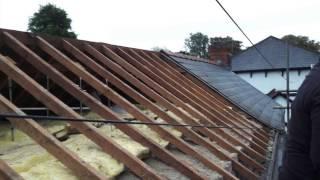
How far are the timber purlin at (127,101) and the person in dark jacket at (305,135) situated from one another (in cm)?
143

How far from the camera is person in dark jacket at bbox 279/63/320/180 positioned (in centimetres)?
168

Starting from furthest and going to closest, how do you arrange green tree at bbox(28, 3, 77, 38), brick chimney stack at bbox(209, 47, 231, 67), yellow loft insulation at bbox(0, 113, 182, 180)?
green tree at bbox(28, 3, 77, 38) → brick chimney stack at bbox(209, 47, 231, 67) → yellow loft insulation at bbox(0, 113, 182, 180)

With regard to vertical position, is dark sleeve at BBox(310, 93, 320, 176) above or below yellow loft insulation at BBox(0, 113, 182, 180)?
above

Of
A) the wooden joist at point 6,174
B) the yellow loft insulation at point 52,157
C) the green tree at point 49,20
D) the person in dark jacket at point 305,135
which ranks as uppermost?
the green tree at point 49,20

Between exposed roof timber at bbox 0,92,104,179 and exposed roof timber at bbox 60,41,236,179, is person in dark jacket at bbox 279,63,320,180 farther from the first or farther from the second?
exposed roof timber at bbox 60,41,236,179

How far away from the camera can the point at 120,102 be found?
471cm

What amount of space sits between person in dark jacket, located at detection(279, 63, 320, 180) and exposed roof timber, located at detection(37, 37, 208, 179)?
216 cm

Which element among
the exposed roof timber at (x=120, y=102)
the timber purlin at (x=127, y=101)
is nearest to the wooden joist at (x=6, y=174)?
the timber purlin at (x=127, y=101)

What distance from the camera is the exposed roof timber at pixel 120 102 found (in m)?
4.05

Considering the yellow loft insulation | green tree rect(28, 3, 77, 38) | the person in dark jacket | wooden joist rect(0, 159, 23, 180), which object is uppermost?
green tree rect(28, 3, 77, 38)

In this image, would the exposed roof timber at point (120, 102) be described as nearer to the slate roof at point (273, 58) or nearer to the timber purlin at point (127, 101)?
the timber purlin at point (127, 101)

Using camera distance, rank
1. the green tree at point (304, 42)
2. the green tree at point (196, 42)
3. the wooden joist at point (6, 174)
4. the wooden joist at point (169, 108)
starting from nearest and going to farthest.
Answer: the wooden joist at point (6, 174), the wooden joist at point (169, 108), the green tree at point (304, 42), the green tree at point (196, 42)

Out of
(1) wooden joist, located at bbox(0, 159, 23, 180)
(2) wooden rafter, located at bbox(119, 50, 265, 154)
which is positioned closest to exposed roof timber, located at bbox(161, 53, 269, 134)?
(2) wooden rafter, located at bbox(119, 50, 265, 154)

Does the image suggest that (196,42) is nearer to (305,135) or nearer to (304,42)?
(304,42)
